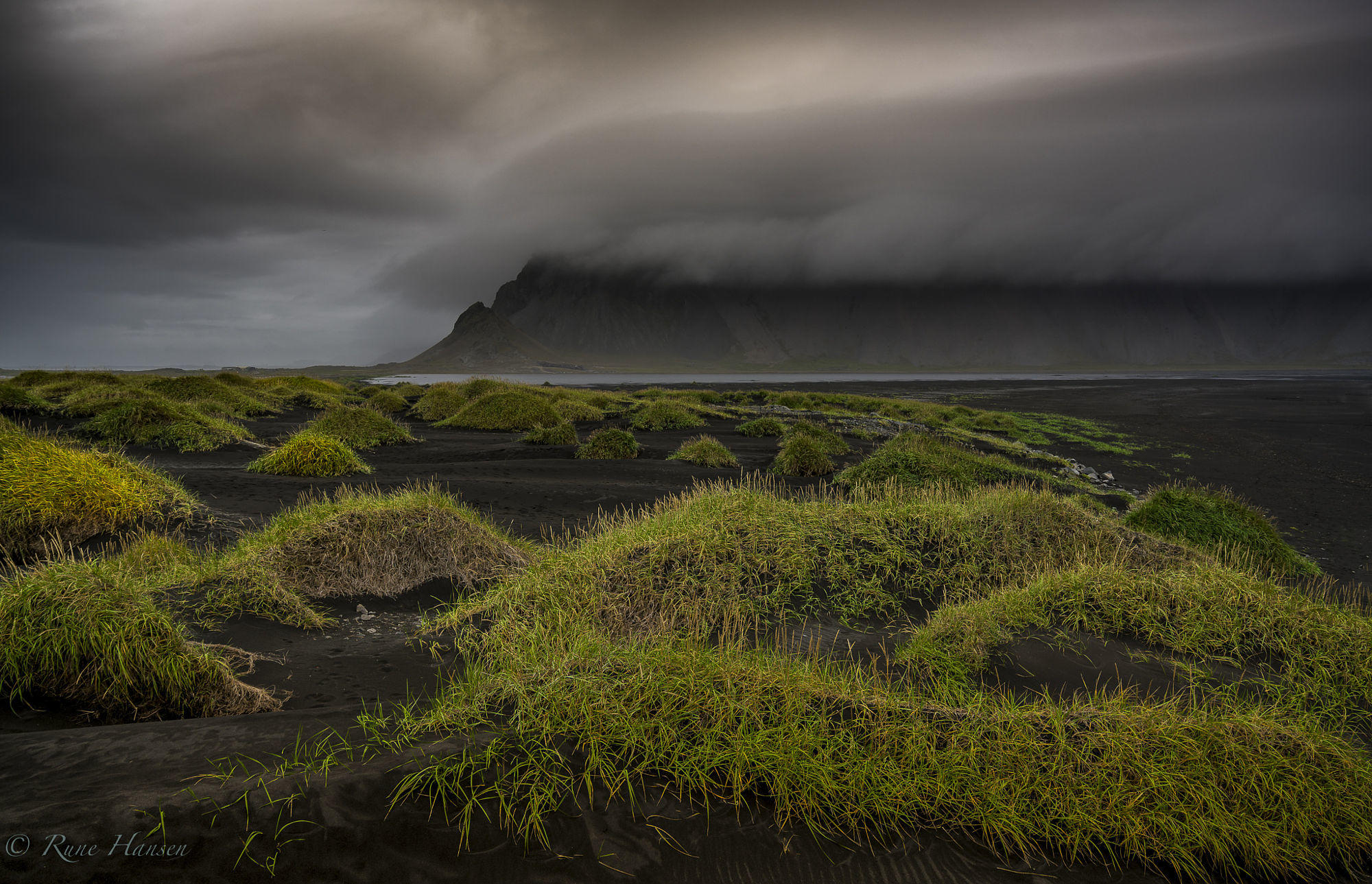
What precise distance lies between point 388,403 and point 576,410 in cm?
1290

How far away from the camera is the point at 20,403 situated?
71.6ft

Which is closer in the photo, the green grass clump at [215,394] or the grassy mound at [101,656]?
the grassy mound at [101,656]

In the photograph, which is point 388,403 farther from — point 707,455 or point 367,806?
point 367,806

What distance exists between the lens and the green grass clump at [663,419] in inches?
1230

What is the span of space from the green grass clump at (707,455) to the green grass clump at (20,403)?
909 inches

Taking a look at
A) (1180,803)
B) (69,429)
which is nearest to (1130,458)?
(1180,803)

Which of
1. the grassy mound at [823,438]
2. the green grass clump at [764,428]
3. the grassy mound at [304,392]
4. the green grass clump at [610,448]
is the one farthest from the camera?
the grassy mound at [304,392]

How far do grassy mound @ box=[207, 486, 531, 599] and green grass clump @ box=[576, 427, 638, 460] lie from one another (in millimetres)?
12824

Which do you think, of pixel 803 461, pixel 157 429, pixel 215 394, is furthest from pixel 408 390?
pixel 803 461

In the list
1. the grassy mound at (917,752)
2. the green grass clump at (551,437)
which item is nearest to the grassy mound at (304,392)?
the green grass clump at (551,437)

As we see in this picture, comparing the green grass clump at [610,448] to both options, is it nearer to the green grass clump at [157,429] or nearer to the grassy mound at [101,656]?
the green grass clump at [157,429]

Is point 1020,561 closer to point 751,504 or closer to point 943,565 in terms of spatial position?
point 943,565

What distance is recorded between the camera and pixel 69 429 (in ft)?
61.5

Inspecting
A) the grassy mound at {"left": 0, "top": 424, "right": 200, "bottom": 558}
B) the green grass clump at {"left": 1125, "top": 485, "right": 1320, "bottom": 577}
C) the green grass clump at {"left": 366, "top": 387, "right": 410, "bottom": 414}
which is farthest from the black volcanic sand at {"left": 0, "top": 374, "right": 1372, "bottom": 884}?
the green grass clump at {"left": 366, "top": 387, "right": 410, "bottom": 414}
